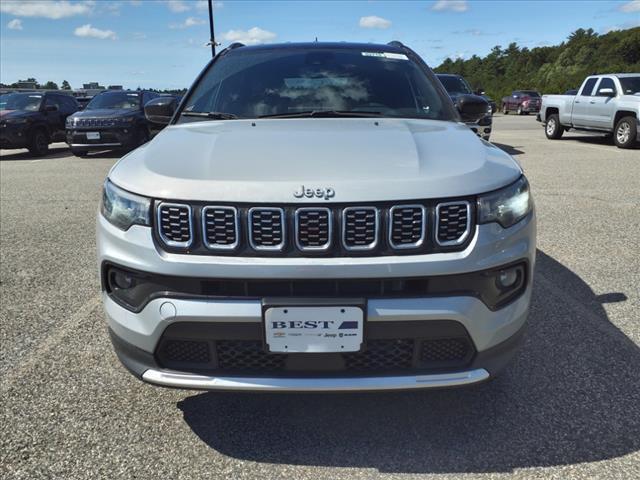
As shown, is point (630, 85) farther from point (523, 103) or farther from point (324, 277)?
point (523, 103)

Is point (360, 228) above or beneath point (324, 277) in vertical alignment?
above

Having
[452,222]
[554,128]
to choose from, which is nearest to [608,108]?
[554,128]

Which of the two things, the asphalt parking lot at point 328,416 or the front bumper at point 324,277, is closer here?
the front bumper at point 324,277

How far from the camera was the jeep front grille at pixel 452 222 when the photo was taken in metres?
1.99

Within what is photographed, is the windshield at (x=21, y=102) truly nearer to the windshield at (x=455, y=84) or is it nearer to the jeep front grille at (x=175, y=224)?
the windshield at (x=455, y=84)

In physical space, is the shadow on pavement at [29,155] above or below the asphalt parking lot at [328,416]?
below

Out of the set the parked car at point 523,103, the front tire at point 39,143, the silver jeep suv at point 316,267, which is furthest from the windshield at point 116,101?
the parked car at point 523,103

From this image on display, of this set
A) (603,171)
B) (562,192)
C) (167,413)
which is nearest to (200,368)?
(167,413)

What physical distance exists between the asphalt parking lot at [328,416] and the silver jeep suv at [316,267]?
13.1 inches

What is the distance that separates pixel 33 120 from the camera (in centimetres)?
1357

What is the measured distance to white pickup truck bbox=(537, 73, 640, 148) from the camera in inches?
513

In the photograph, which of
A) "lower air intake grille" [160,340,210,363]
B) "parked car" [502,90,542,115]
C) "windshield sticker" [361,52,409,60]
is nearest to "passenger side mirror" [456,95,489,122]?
"windshield sticker" [361,52,409,60]

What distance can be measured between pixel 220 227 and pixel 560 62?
2912 inches

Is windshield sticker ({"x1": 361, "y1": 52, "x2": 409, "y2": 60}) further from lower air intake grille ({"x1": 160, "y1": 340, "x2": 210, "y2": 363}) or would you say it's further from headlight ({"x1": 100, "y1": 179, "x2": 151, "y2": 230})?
lower air intake grille ({"x1": 160, "y1": 340, "x2": 210, "y2": 363})
